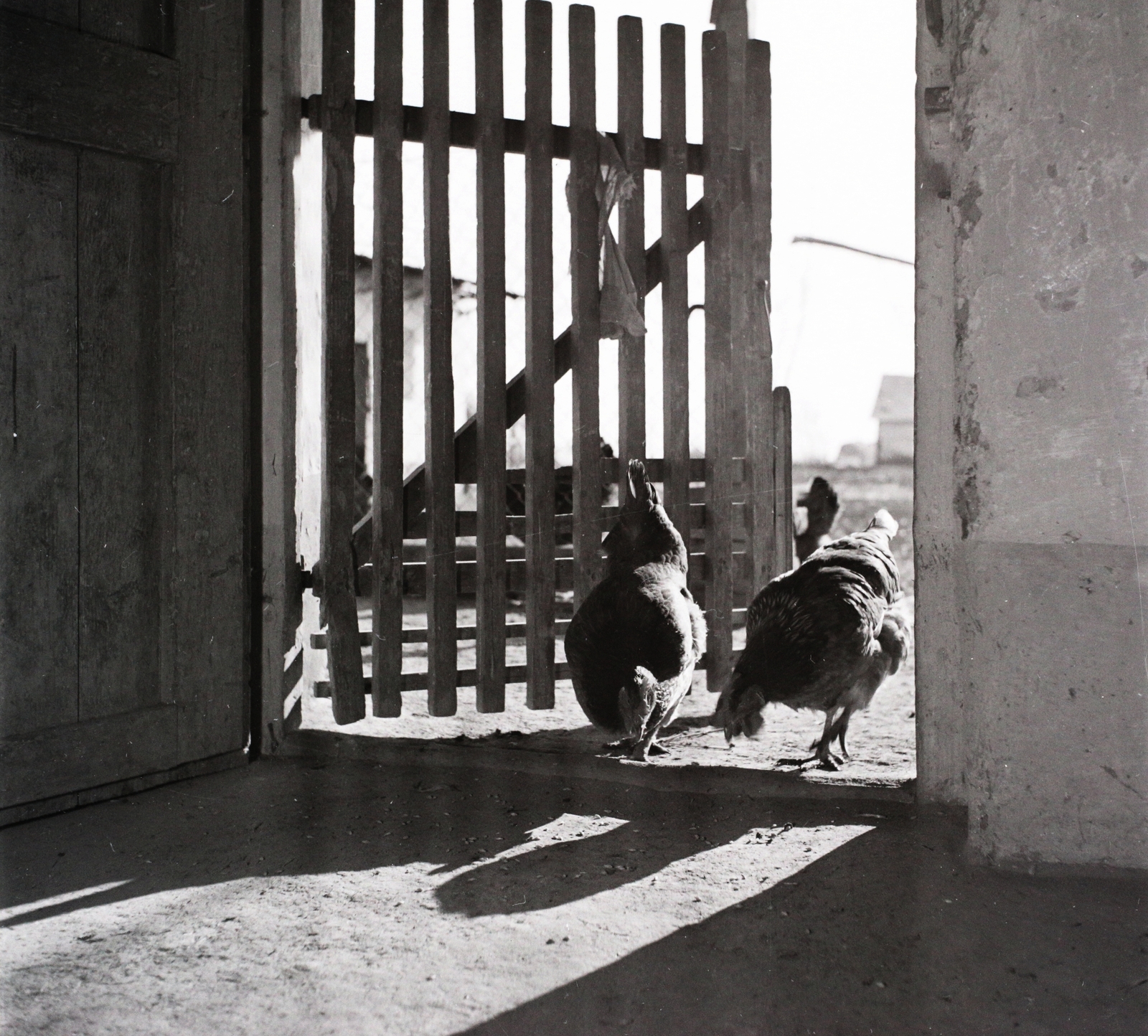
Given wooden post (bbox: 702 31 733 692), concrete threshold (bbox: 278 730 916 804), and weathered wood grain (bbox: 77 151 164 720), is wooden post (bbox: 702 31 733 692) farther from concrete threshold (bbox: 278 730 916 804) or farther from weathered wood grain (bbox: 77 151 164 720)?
weathered wood grain (bbox: 77 151 164 720)

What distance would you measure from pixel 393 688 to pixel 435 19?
253cm

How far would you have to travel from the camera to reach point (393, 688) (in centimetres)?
369

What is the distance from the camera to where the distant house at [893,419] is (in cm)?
887

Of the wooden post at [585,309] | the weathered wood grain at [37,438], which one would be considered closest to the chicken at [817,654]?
the wooden post at [585,309]

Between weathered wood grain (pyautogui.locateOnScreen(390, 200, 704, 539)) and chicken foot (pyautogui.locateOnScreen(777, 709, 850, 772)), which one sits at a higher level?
weathered wood grain (pyautogui.locateOnScreen(390, 200, 704, 539))

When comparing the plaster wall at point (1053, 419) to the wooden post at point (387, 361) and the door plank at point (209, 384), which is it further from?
the door plank at point (209, 384)

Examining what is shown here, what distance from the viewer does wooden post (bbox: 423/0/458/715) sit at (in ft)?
11.9

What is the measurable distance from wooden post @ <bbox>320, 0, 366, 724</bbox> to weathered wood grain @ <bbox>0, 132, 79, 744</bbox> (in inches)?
34.5

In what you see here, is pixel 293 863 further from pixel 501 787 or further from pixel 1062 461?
pixel 1062 461

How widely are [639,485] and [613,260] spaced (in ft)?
3.06

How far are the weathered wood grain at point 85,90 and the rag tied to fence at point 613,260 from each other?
5.06ft

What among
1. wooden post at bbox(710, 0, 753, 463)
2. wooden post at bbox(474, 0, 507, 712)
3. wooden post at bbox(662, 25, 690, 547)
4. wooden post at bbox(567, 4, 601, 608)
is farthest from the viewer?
wooden post at bbox(710, 0, 753, 463)

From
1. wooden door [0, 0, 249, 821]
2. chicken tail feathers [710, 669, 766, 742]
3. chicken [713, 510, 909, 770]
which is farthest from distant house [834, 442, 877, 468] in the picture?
wooden door [0, 0, 249, 821]

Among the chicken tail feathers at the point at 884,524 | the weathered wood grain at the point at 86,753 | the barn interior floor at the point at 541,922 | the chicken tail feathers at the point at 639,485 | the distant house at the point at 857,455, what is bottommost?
the barn interior floor at the point at 541,922
